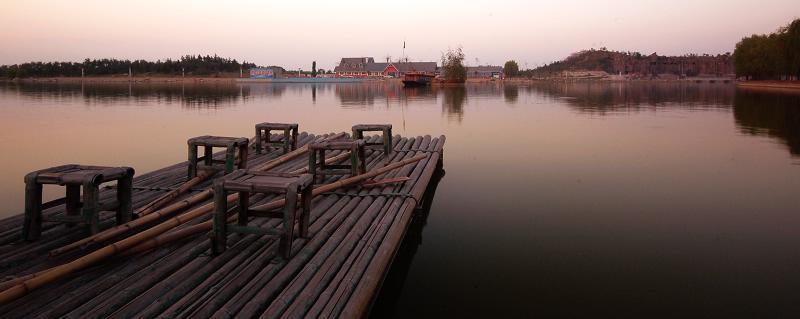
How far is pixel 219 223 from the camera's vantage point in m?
4.95

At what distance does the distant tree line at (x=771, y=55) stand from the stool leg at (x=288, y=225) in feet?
219

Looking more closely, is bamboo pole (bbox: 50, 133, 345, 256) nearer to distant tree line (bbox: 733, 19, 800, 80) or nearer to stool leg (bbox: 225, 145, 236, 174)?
stool leg (bbox: 225, 145, 236, 174)

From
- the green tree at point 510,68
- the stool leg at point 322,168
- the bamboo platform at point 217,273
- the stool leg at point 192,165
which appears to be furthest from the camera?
the green tree at point 510,68

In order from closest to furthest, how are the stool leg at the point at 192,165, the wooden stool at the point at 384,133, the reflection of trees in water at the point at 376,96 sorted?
the stool leg at the point at 192,165, the wooden stool at the point at 384,133, the reflection of trees in water at the point at 376,96

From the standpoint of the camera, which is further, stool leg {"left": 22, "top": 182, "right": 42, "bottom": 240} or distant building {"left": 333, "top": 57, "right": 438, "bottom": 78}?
distant building {"left": 333, "top": 57, "right": 438, "bottom": 78}

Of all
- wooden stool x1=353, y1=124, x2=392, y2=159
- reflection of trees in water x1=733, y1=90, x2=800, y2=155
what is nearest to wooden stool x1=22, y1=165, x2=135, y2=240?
wooden stool x1=353, y1=124, x2=392, y2=159

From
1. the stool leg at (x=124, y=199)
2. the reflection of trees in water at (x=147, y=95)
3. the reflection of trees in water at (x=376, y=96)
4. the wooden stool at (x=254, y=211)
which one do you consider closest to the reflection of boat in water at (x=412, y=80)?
the reflection of trees in water at (x=376, y=96)

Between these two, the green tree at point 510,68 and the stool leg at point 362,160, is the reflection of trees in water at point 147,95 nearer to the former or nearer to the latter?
the stool leg at point 362,160

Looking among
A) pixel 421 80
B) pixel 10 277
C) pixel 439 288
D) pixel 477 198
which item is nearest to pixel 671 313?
pixel 439 288

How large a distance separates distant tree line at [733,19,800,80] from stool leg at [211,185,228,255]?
67.2 metres

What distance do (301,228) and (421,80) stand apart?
241 ft

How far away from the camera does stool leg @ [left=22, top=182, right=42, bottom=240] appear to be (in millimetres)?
5238

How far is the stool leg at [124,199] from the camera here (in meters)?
5.71

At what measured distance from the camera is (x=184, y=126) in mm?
21250
